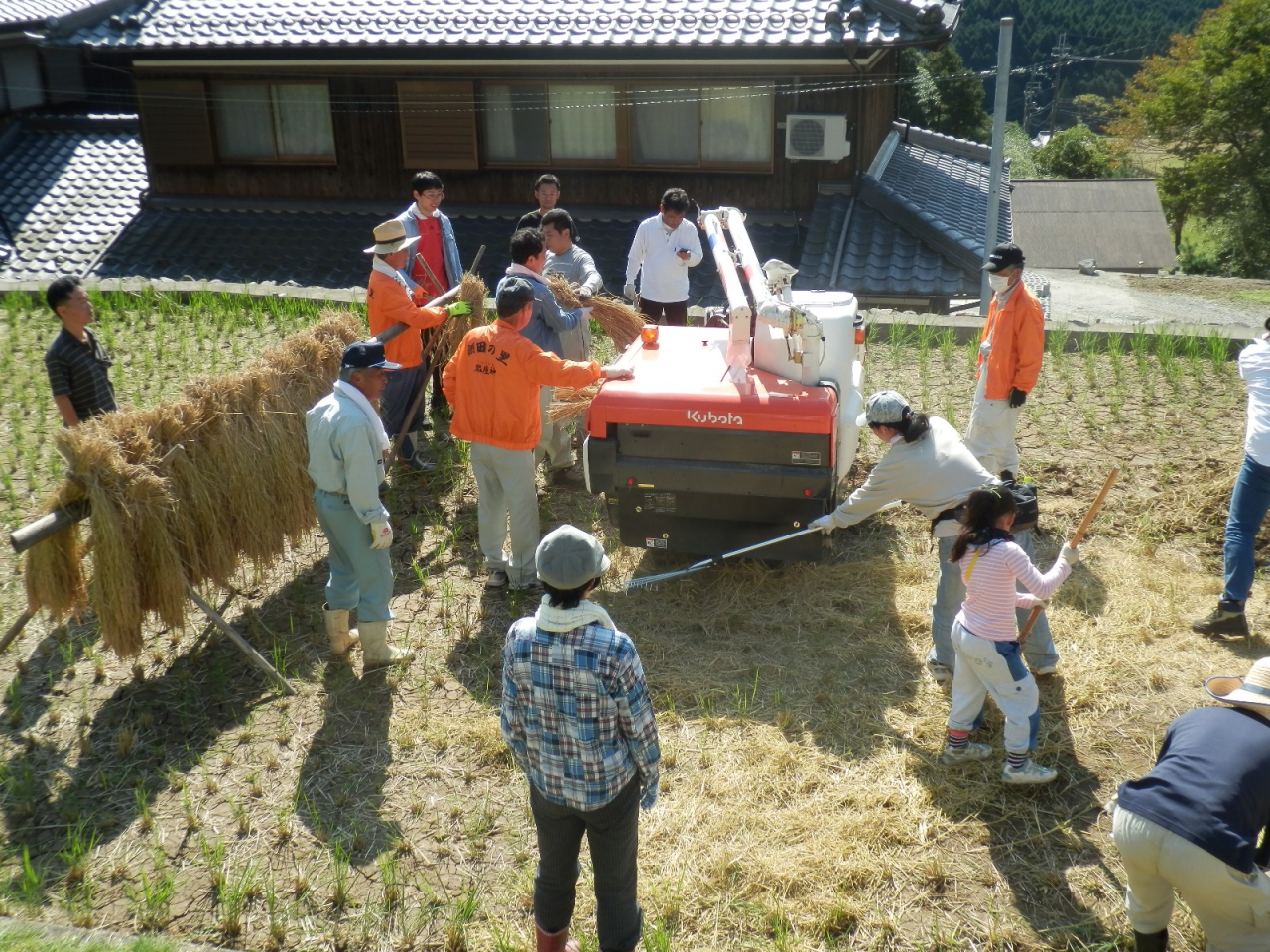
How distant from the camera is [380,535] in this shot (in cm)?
510

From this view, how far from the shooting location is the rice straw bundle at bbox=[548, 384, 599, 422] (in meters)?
6.36

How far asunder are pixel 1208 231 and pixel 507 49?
33721 mm

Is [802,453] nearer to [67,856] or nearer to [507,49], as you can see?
[67,856]

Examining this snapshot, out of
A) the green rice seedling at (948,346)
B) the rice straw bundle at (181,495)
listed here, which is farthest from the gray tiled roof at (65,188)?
the green rice seedling at (948,346)

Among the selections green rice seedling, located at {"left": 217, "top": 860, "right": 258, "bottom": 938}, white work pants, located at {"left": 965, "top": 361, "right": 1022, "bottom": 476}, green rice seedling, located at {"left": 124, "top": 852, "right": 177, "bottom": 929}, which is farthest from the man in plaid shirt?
white work pants, located at {"left": 965, "top": 361, "right": 1022, "bottom": 476}

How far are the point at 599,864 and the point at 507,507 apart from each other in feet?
9.70

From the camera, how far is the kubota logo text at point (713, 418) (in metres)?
5.38

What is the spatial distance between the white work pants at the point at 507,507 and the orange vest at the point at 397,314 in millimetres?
1195

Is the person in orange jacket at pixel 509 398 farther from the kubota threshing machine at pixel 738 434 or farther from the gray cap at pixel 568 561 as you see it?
the gray cap at pixel 568 561

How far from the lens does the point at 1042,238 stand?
30.9 metres

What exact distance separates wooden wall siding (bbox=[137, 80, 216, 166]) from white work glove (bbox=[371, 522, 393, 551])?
10.5m

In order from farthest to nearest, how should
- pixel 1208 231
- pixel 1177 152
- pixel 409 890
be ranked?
1. pixel 1208 231
2. pixel 1177 152
3. pixel 409 890

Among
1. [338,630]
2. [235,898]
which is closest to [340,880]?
[235,898]

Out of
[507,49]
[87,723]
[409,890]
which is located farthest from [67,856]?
[507,49]
